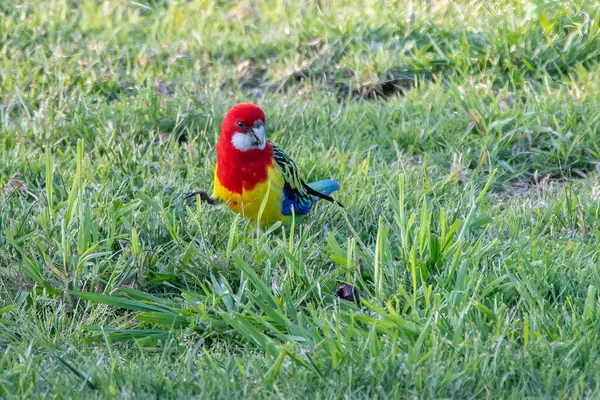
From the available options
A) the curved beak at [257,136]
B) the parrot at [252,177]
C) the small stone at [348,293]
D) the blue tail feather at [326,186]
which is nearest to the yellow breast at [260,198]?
the parrot at [252,177]

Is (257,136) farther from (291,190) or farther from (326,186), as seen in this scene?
(326,186)

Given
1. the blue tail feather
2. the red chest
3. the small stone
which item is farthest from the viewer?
the blue tail feather

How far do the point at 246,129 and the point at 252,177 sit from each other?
203 millimetres

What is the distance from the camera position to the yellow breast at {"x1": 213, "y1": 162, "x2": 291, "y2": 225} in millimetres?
3426

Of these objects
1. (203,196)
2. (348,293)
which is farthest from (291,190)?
(348,293)

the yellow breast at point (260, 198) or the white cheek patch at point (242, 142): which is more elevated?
the white cheek patch at point (242, 142)

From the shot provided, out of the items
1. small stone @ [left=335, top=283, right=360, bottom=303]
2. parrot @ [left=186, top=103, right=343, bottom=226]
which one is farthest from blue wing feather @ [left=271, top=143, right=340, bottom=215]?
small stone @ [left=335, top=283, right=360, bottom=303]

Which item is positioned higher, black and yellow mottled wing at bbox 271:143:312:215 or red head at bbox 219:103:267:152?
red head at bbox 219:103:267:152

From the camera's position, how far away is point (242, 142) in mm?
3453

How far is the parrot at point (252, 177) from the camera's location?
342cm

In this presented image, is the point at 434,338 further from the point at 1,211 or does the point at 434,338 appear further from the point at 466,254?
the point at 1,211

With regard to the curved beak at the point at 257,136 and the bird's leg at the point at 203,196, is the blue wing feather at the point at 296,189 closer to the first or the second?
the curved beak at the point at 257,136

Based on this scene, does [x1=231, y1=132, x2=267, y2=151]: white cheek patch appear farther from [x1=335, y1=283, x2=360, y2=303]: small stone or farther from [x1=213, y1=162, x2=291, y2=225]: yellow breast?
[x1=335, y1=283, x2=360, y2=303]: small stone

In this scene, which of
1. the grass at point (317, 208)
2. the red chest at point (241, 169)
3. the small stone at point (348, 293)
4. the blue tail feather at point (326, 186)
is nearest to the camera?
the grass at point (317, 208)
